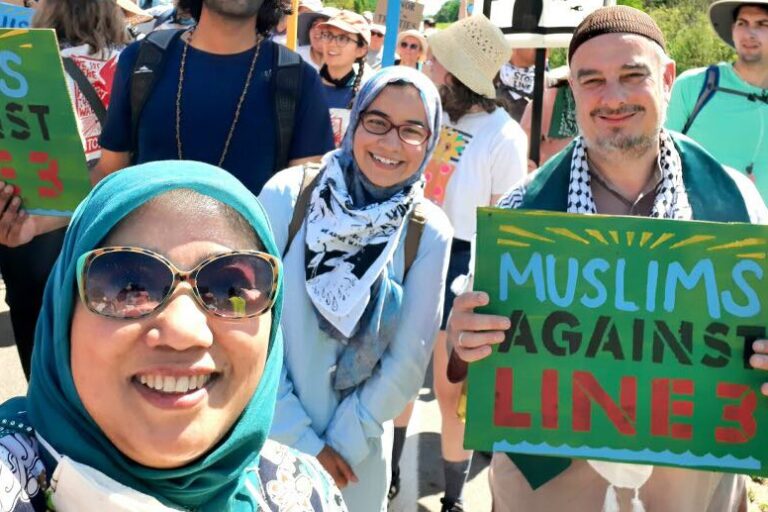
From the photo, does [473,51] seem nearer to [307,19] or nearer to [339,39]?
[339,39]

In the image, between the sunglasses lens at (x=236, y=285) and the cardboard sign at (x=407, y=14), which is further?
the cardboard sign at (x=407, y=14)

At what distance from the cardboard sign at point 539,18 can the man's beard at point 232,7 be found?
215cm

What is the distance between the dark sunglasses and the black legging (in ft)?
7.08

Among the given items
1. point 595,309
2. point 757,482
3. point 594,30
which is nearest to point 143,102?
point 594,30

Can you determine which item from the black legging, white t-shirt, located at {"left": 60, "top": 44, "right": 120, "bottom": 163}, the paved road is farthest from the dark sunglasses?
the paved road

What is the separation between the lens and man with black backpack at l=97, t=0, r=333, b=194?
330 centimetres

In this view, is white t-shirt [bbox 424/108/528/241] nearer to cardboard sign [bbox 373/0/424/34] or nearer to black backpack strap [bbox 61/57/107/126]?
black backpack strap [bbox 61/57/107/126]

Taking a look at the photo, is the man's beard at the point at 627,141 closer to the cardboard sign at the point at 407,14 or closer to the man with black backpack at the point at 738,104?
the man with black backpack at the point at 738,104

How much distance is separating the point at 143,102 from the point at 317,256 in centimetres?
93

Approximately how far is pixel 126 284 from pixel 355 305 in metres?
1.44

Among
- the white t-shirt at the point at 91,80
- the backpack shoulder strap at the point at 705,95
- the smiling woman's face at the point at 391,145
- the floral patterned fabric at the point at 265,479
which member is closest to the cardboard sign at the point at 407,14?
the backpack shoulder strap at the point at 705,95

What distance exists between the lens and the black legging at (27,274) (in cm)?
354

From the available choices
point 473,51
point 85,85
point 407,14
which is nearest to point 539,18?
point 473,51

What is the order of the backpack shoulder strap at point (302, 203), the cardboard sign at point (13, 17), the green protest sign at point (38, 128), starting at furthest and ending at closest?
the cardboard sign at point (13, 17) < the backpack shoulder strap at point (302, 203) < the green protest sign at point (38, 128)
